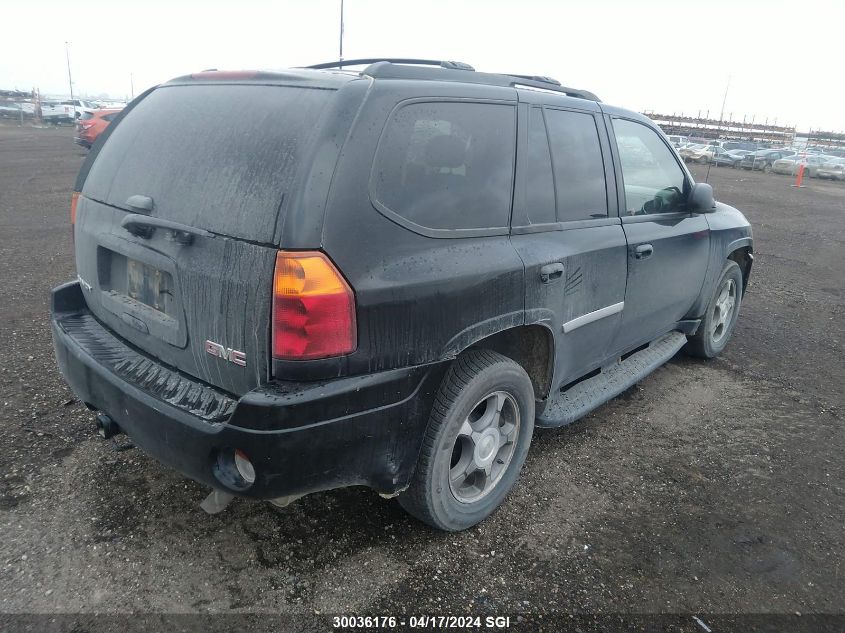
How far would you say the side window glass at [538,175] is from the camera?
2857 millimetres

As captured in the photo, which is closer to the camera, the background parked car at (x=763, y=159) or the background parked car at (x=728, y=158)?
Result: the background parked car at (x=763, y=159)

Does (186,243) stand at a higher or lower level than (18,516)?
higher

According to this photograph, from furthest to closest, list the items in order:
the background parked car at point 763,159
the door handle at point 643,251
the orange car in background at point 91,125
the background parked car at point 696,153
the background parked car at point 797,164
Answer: the background parked car at point 696,153
the background parked car at point 763,159
the background parked car at point 797,164
the orange car in background at point 91,125
the door handle at point 643,251

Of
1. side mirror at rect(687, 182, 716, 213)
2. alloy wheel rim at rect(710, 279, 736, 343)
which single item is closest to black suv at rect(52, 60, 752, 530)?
side mirror at rect(687, 182, 716, 213)

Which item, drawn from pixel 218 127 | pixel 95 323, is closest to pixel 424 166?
pixel 218 127

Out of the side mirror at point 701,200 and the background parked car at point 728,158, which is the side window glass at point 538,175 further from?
the background parked car at point 728,158

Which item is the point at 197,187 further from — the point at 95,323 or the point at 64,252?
the point at 64,252

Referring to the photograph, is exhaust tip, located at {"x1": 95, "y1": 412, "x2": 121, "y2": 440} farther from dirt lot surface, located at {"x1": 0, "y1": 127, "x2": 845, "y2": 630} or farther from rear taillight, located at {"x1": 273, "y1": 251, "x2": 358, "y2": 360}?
rear taillight, located at {"x1": 273, "y1": 251, "x2": 358, "y2": 360}

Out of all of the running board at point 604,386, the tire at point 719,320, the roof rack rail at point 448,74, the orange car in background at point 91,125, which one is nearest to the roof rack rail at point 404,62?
the roof rack rail at point 448,74

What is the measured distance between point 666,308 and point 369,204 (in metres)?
2.62

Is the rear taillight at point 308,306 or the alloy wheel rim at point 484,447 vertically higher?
the rear taillight at point 308,306

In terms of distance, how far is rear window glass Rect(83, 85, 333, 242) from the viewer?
7.13 feet

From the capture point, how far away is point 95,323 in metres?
2.91

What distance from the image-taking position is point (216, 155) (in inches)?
93.1
